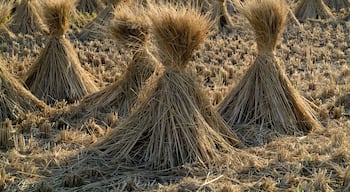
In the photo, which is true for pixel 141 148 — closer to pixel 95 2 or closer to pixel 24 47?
pixel 24 47

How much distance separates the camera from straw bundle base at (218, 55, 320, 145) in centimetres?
480

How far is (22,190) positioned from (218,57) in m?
4.53

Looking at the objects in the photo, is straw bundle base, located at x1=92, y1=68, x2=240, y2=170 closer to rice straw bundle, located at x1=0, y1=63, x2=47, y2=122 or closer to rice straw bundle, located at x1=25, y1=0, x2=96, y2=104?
rice straw bundle, located at x1=0, y1=63, x2=47, y2=122

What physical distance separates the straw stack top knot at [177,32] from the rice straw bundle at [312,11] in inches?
278

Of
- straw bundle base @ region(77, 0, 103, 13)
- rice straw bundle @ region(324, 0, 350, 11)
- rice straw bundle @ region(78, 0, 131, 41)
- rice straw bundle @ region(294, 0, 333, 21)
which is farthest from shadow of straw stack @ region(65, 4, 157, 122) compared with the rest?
rice straw bundle @ region(324, 0, 350, 11)

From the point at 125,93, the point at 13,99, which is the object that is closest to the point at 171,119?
the point at 125,93

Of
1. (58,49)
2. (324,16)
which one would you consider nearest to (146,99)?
(58,49)

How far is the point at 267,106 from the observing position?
4867 millimetres

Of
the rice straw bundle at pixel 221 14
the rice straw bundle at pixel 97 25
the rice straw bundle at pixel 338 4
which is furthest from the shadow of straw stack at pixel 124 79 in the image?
the rice straw bundle at pixel 338 4

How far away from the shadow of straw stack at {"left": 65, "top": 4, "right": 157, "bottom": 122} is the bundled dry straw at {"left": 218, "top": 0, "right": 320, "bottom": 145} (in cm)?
100

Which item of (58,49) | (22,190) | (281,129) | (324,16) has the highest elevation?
(324,16)

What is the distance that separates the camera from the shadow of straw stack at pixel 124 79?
523cm

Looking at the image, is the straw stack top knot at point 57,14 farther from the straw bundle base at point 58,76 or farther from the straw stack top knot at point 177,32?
the straw stack top knot at point 177,32

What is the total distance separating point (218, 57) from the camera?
7.71 meters
